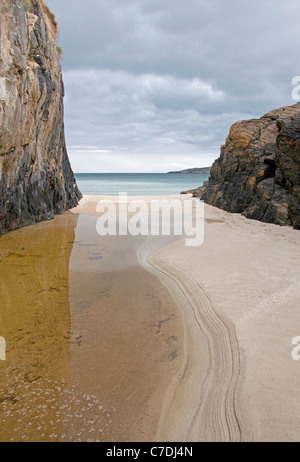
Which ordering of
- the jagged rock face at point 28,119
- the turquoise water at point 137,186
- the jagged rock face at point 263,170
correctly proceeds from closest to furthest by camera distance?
the jagged rock face at point 28,119 < the jagged rock face at point 263,170 < the turquoise water at point 137,186

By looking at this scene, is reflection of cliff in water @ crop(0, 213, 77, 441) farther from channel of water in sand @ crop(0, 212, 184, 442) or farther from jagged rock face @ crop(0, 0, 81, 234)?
jagged rock face @ crop(0, 0, 81, 234)

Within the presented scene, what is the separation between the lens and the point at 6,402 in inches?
106

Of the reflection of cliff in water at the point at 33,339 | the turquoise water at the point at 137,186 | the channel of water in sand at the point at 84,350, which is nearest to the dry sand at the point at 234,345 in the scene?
the channel of water in sand at the point at 84,350

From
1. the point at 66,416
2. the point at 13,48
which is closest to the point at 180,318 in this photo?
the point at 66,416

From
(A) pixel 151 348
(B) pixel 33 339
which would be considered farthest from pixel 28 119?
(A) pixel 151 348

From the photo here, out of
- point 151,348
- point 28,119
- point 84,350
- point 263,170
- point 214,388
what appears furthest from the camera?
point 263,170

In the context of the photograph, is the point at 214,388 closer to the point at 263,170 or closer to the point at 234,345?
the point at 234,345

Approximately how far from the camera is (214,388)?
9.81 ft

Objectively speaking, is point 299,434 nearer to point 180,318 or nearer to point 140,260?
point 180,318

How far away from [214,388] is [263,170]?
43.0ft

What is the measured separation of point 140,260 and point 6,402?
5.05 metres

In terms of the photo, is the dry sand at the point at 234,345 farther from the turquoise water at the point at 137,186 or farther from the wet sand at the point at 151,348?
the turquoise water at the point at 137,186

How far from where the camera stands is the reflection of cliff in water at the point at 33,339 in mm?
2562

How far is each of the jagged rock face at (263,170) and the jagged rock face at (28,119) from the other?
1051 cm
